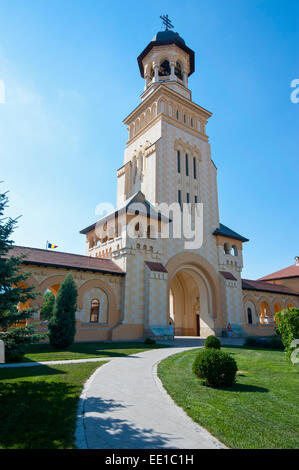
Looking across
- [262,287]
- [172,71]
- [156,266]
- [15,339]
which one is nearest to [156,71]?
[172,71]

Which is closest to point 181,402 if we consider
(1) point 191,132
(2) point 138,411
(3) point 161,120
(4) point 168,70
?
(2) point 138,411

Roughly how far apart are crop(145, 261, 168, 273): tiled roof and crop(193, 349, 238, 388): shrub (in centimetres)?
1496

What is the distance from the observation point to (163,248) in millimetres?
24875

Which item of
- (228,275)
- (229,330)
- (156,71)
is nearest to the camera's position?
(229,330)

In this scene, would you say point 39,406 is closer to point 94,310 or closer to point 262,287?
point 94,310

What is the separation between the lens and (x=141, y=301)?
22.5 meters

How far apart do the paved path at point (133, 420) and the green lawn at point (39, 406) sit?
25 centimetres

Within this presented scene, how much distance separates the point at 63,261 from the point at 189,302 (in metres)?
16.1

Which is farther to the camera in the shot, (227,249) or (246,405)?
(227,249)

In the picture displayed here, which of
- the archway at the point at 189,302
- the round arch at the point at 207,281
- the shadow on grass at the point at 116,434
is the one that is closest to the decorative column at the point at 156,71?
the round arch at the point at 207,281

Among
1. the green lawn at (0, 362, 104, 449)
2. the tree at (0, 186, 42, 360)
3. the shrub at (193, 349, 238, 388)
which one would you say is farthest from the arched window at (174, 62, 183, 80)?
the green lawn at (0, 362, 104, 449)

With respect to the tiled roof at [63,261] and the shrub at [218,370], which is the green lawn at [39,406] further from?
the tiled roof at [63,261]

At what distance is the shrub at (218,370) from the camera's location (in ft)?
25.0
